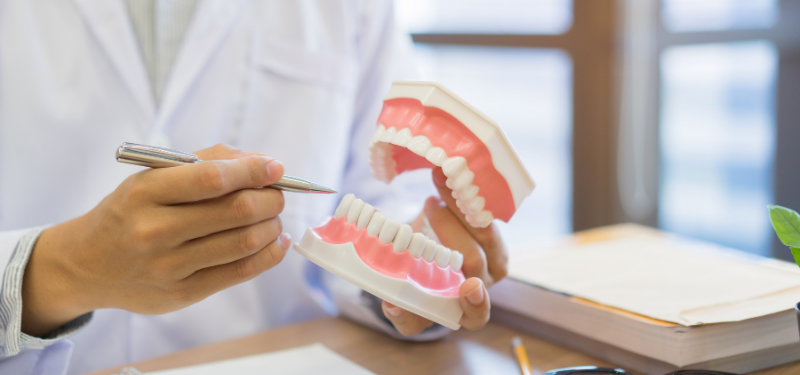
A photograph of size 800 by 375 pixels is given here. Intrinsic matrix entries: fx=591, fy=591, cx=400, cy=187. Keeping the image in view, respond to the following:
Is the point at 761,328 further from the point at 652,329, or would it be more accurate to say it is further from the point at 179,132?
the point at 179,132

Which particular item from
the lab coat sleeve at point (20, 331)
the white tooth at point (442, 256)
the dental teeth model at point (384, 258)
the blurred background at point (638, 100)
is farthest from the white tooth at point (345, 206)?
the blurred background at point (638, 100)

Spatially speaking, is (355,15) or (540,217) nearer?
(355,15)

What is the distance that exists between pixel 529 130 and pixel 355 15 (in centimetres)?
172

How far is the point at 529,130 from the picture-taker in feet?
8.83

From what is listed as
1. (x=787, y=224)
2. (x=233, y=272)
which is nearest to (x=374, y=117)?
(x=233, y=272)

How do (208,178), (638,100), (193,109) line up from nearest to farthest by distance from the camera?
1. (208,178)
2. (193,109)
3. (638,100)

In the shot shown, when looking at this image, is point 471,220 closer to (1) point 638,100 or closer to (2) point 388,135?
(2) point 388,135

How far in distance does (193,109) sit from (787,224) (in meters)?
0.83

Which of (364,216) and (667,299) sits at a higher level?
(364,216)

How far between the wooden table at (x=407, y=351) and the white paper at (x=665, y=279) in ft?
0.25

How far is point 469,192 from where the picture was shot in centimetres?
59

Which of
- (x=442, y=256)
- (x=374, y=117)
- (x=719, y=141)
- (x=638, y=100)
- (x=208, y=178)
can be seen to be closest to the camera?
(x=208, y=178)

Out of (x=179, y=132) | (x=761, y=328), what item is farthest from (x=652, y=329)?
(x=179, y=132)

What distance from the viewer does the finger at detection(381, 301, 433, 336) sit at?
0.64 m
